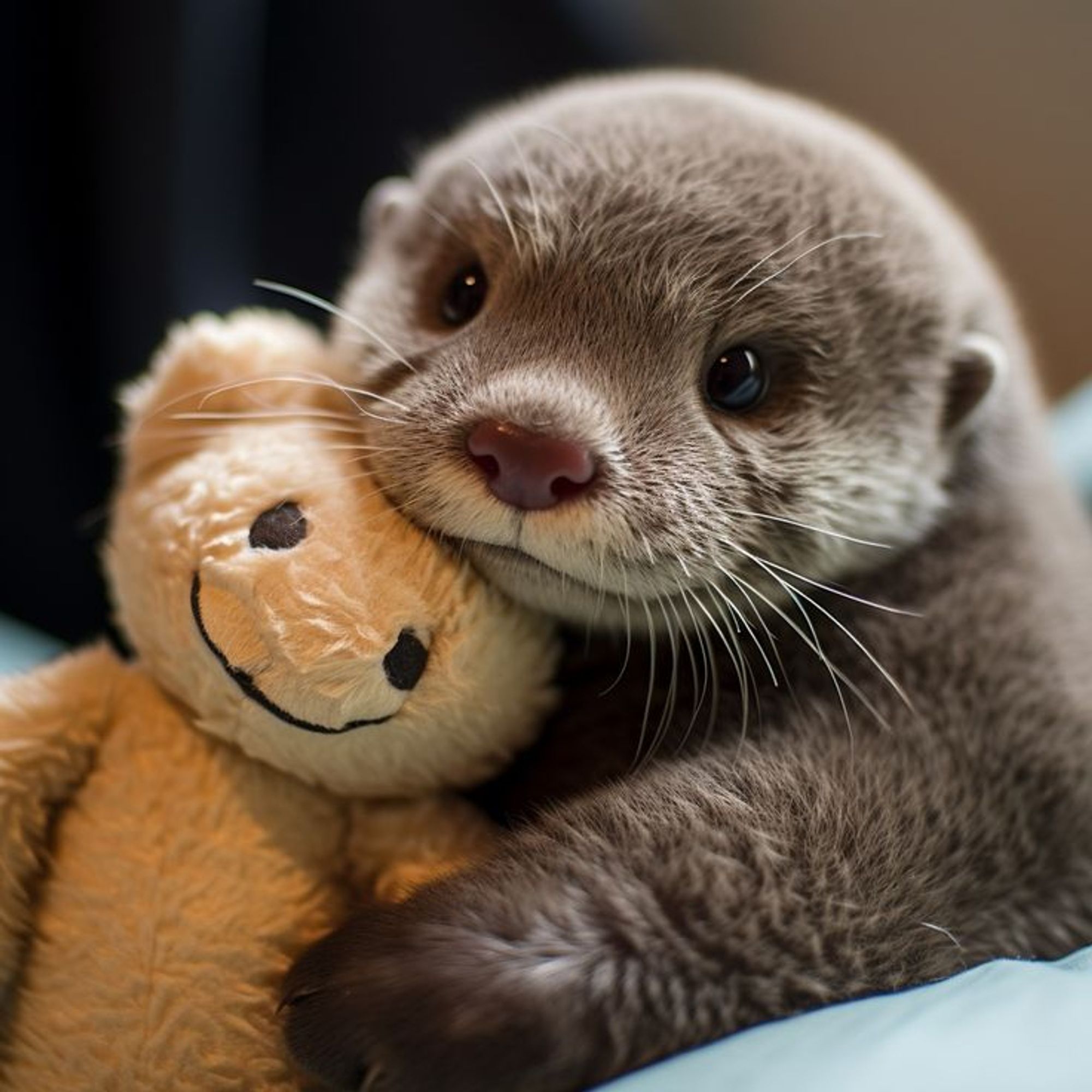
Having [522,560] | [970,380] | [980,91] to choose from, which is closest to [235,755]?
[522,560]

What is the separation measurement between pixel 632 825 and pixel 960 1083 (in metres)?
0.27

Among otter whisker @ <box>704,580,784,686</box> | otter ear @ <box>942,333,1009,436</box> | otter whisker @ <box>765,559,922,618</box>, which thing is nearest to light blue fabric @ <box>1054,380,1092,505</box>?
otter ear @ <box>942,333,1009,436</box>

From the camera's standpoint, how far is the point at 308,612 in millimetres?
849

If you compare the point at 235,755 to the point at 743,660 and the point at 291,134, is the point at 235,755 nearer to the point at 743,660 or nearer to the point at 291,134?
the point at 743,660

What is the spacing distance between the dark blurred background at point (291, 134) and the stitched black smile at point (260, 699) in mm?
409

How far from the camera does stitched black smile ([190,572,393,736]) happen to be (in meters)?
0.87

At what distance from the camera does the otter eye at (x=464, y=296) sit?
109cm

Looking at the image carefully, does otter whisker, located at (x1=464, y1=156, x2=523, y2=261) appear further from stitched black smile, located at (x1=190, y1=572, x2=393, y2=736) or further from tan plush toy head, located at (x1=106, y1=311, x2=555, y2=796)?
stitched black smile, located at (x1=190, y1=572, x2=393, y2=736)

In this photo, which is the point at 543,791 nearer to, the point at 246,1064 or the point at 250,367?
the point at 246,1064

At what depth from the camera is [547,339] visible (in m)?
0.98

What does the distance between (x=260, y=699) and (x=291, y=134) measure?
186 centimetres

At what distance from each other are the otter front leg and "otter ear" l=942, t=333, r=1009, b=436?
1.14 ft

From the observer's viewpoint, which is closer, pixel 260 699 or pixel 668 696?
pixel 260 699

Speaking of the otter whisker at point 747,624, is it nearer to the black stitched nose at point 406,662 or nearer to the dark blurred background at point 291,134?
the black stitched nose at point 406,662
